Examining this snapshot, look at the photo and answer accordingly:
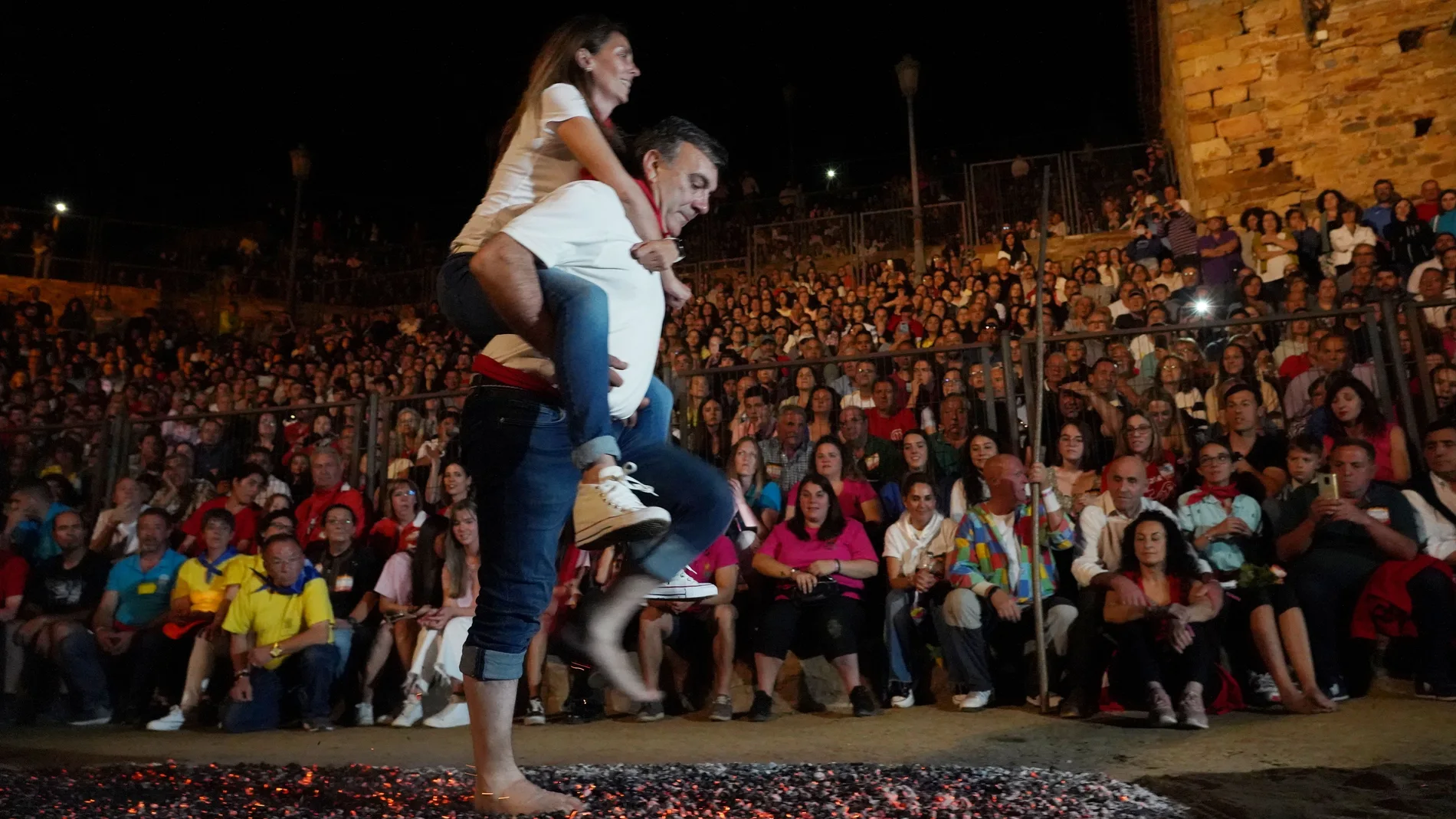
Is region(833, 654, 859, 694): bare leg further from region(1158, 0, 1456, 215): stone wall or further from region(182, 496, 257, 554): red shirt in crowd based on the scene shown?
region(1158, 0, 1456, 215): stone wall

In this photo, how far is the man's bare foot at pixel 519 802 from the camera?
2.74m

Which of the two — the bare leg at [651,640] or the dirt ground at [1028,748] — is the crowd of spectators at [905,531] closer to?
the bare leg at [651,640]

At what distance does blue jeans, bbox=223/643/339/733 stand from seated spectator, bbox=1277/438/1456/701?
548cm

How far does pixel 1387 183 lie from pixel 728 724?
8.95m

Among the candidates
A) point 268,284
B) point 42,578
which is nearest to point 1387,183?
point 42,578

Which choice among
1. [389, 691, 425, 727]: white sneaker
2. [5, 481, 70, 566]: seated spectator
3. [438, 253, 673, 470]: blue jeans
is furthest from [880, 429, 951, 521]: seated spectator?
[5, 481, 70, 566]: seated spectator

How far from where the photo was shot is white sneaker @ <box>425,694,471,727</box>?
589 centimetres

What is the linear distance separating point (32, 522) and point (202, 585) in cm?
199

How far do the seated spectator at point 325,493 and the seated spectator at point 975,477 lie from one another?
170 inches

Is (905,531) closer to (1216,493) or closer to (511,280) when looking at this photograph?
(1216,493)

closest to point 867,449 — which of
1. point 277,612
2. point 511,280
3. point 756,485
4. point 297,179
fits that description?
point 756,485

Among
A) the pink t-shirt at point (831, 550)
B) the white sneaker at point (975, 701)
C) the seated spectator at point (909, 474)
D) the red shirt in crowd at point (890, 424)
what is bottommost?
the white sneaker at point (975, 701)

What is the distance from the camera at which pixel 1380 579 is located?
5102mm

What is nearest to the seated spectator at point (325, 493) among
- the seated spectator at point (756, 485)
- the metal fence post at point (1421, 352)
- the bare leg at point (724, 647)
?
the seated spectator at point (756, 485)
